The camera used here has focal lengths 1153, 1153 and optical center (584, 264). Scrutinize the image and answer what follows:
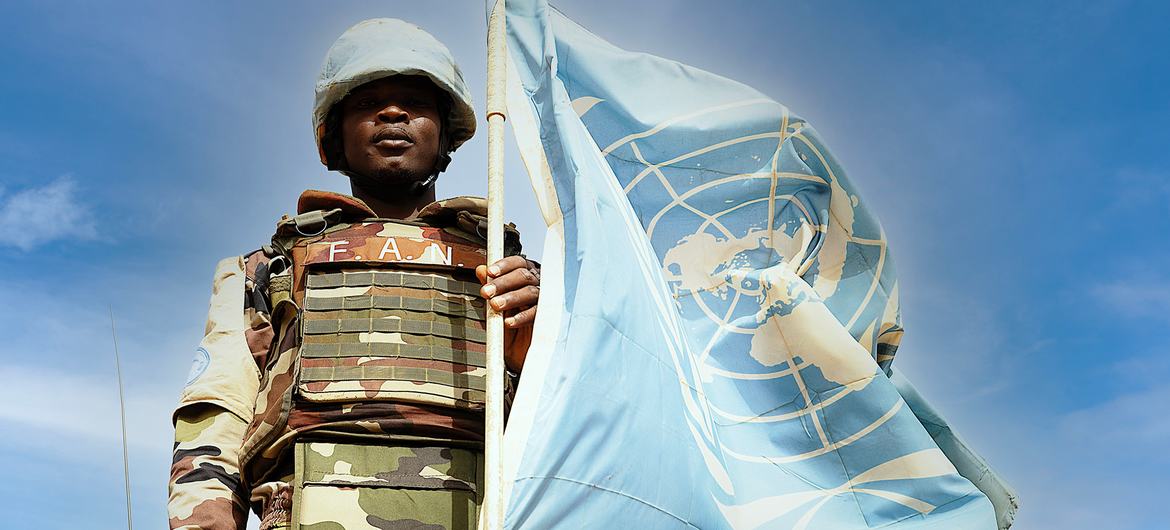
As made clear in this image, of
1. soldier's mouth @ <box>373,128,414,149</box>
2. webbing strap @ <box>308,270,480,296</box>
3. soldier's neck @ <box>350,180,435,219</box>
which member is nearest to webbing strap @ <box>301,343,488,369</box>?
webbing strap @ <box>308,270,480,296</box>

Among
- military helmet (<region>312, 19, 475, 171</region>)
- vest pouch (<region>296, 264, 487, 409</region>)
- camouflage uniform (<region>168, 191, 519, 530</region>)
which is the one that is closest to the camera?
camouflage uniform (<region>168, 191, 519, 530</region>)

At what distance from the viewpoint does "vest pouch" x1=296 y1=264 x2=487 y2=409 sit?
407cm

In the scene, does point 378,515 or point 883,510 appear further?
point 883,510

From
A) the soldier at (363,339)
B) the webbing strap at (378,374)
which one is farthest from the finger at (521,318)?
the webbing strap at (378,374)

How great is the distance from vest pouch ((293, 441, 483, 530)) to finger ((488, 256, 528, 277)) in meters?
0.65

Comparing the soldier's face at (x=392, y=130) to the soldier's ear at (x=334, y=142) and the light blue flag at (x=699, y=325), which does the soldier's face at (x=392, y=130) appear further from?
the light blue flag at (x=699, y=325)

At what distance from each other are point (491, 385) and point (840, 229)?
2.05m

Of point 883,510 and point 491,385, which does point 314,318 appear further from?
point 883,510

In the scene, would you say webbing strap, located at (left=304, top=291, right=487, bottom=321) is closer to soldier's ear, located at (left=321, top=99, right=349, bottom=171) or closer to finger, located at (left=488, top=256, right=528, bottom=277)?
finger, located at (left=488, top=256, right=528, bottom=277)

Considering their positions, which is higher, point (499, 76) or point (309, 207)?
point (499, 76)

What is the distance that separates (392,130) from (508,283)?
3.32 ft

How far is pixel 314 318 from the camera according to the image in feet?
13.9

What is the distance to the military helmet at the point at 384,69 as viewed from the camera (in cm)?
468

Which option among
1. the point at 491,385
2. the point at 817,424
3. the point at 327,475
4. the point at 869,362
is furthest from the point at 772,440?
the point at 327,475
